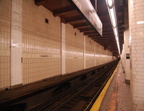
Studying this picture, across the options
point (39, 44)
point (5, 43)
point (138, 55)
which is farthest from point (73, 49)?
point (138, 55)

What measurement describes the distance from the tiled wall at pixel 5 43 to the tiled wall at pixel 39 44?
596 mm

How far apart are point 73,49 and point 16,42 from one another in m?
4.76

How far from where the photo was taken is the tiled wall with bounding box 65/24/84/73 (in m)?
6.82

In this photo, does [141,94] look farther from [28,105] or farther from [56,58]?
[56,58]

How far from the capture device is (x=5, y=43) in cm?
305

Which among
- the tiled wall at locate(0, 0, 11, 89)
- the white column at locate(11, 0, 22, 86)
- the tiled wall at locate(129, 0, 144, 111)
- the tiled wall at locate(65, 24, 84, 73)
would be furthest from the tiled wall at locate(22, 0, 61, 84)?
the tiled wall at locate(129, 0, 144, 111)

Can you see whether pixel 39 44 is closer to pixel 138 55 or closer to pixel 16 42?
pixel 16 42

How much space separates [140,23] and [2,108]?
3.93 m

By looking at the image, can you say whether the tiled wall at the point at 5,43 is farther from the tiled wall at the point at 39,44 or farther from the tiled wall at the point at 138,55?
the tiled wall at the point at 138,55

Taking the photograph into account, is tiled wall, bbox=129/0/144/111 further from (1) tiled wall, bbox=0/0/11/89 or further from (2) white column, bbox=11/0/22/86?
(1) tiled wall, bbox=0/0/11/89

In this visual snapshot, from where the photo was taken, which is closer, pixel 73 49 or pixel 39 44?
pixel 39 44

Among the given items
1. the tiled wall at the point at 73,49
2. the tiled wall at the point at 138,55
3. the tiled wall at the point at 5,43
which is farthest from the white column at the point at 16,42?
the tiled wall at the point at 138,55

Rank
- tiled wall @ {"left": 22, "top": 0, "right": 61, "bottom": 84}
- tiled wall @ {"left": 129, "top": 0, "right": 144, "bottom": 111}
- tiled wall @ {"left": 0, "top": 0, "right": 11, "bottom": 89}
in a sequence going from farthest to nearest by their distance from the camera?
tiled wall @ {"left": 22, "top": 0, "right": 61, "bottom": 84}
tiled wall @ {"left": 0, "top": 0, "right": 11, "bottom": 89}
tiled wall @ {"left": 129, "top": 0, "right": 144, "bottom": 111}

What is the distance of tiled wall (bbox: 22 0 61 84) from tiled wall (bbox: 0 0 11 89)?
60 cm
